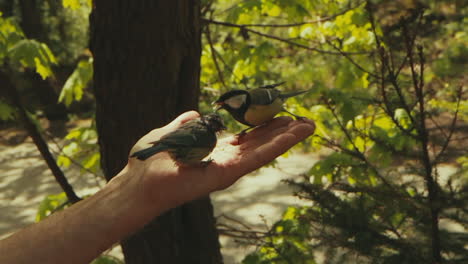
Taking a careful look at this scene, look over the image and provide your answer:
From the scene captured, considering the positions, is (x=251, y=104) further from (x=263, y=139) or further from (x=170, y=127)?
(x=170, y=127)

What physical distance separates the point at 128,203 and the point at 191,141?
42 cm

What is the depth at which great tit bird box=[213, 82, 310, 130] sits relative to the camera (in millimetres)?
2633

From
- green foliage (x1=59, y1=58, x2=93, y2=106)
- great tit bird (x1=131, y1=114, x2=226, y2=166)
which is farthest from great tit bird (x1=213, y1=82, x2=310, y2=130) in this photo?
green foliage (x1=59, y1=58, x2=93, y2=106)

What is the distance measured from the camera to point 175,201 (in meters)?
2.11

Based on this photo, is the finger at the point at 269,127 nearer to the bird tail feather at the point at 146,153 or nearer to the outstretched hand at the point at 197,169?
the outstretched hand at the point at 197,169

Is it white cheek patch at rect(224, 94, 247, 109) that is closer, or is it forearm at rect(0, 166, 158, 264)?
forearm at rect(0, 166, 158, 264)

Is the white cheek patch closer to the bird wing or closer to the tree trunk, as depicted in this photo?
the bird wing

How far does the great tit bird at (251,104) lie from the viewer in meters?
2.63

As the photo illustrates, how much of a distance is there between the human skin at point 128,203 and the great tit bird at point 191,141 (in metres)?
0.06

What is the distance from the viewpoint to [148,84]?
105 inches

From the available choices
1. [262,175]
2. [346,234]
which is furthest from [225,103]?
[262,175]

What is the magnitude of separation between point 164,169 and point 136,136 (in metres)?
0.67

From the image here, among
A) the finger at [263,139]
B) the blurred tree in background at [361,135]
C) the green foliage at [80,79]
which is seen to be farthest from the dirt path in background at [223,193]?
the finger at [263,139]

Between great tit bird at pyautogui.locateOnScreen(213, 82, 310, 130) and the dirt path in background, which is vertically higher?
great tit bird at pyautogui.locateOnScreen(213, 82, 310, 130)
